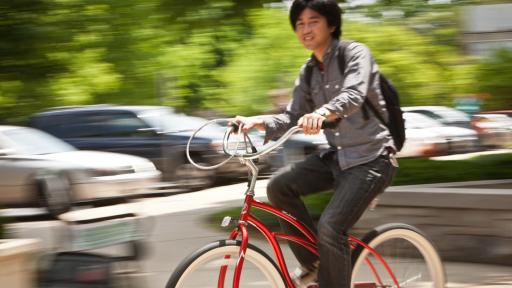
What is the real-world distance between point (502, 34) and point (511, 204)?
473 cm

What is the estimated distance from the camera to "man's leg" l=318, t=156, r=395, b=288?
4.12 meters

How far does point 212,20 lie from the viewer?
8.73 metres

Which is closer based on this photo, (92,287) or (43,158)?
(92,287)

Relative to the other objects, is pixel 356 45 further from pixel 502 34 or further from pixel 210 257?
pixel 502 34

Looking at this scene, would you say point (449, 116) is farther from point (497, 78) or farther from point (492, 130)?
point (497, 78)

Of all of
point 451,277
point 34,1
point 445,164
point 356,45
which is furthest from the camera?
point 445,164

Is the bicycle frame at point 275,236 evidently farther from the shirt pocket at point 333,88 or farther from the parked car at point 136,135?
the parked car at point 136,135

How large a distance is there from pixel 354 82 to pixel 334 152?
465mm

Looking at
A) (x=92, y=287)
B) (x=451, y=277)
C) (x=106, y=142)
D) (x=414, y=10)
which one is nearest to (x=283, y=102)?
(x=414, y=10)


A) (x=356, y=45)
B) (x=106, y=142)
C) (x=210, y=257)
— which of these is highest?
(x=356, y=45)

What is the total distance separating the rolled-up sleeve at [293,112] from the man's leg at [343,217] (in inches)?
15.4

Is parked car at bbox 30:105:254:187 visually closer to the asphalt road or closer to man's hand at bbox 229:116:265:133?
the asphalt road

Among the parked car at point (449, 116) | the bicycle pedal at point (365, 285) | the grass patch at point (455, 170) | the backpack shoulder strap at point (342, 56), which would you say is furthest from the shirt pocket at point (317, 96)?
the parked car at point (449, 116)

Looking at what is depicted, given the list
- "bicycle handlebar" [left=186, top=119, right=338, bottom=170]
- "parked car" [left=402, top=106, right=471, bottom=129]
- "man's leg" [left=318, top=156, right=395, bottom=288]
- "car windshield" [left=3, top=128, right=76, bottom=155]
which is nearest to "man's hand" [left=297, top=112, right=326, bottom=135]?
"bicycle handlebar" [left=186, top=119, right=338, bottom=170]
